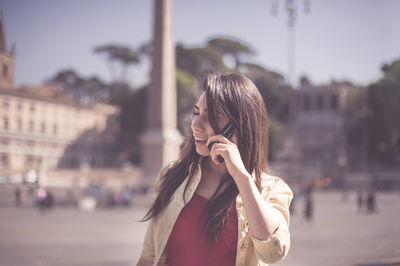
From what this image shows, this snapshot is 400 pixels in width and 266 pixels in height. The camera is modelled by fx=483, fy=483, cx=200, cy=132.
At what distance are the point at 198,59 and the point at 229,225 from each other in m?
36.4

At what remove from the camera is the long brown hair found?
194cm

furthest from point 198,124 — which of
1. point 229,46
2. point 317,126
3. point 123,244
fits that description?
point 317,126

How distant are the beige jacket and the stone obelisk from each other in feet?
73.6

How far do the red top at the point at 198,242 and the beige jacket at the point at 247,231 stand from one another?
0.04 m

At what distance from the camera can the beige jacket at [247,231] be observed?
5.88 ft

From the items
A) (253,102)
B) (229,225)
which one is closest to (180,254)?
(229,225)

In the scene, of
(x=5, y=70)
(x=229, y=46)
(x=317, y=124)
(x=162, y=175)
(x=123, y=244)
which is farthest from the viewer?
(x=317, y=124)

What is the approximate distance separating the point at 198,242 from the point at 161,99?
938 inches

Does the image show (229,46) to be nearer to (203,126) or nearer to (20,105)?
(20,105)

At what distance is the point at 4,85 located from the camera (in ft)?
15.3

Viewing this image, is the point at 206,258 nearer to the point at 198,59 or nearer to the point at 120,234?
the point at 120,234

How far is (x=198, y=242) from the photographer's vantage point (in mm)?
1967

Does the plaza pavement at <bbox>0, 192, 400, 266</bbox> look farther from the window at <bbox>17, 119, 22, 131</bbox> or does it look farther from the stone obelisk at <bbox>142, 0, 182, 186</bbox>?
the stone obelisk at <bbox>142, 0, 182, 186</bbox>

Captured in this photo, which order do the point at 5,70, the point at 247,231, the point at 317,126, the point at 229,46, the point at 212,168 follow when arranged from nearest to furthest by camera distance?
the point at 247,231, the point at 212,168, the point at 5,70, the point at 229,46, the point at 317,126
